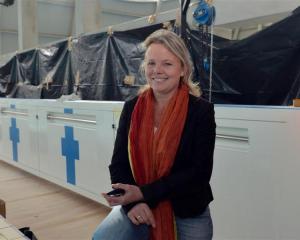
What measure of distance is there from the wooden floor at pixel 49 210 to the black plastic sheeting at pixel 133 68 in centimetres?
93

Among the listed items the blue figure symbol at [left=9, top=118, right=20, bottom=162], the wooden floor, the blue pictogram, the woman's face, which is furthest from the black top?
the blue figure symbol at [left=9, top=118, right=20, bottom=162]

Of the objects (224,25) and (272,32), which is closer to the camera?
(272,32)

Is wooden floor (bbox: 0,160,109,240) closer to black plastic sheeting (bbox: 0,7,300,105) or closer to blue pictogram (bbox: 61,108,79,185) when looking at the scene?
blue pictogram (bbox: 61,108,79,185)

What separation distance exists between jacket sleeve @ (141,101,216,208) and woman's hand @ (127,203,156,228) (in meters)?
0.03

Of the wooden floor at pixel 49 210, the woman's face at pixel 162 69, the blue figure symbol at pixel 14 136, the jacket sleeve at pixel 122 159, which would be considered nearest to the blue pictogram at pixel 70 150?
the wooden floor at pixel 49 210

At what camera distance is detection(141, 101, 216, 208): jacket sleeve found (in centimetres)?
116

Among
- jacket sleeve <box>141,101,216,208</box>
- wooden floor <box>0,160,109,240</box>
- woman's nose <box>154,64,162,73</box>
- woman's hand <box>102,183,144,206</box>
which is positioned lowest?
wooden floor <box>0,160,109,240</box>

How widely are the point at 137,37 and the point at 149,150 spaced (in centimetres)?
168

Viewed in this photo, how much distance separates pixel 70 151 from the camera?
2.92 m

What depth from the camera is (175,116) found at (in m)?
1.21

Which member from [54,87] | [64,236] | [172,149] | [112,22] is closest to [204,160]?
[172,149]

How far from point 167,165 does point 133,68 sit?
1708 millimetres

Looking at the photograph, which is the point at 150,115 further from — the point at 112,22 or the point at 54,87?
the point at 112,22

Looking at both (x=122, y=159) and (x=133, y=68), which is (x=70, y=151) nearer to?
(x=133, y=68)
